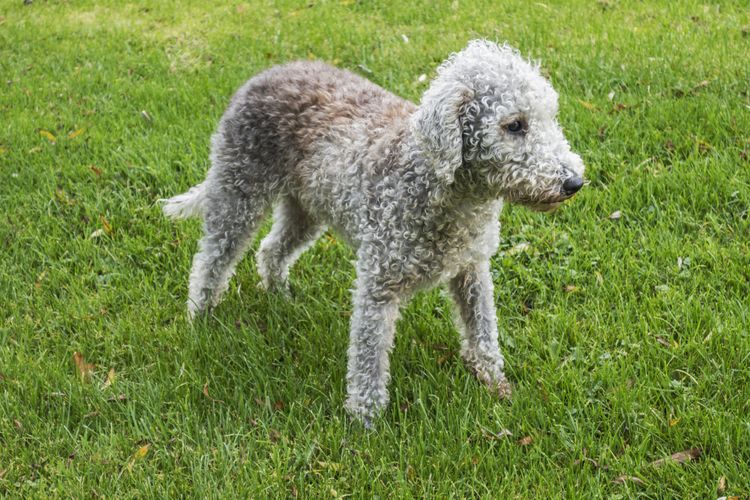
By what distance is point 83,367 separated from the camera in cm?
425

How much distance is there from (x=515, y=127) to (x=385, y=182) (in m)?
0.73

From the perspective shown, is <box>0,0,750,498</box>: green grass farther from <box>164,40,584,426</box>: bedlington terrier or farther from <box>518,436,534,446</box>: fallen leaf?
<box>164,40,584,426</box>: bedlington terrier

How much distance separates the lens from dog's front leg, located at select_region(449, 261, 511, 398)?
3.89 m

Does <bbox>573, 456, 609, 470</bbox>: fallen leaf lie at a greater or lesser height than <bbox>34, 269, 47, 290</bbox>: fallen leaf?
greater

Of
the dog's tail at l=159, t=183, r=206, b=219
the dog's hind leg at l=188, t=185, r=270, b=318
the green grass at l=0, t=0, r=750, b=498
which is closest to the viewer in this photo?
the green grass at l=0, t=0, r=750, b=498

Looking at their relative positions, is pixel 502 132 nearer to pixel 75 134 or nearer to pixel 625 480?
pixel 625 480

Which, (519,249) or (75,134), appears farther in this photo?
(75,134)

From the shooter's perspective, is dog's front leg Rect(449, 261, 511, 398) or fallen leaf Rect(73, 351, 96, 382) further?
fallen leaf Rect(73, 351, 96, 382)

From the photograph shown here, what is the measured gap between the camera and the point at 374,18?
8.51 metres

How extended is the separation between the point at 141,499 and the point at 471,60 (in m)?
2.48

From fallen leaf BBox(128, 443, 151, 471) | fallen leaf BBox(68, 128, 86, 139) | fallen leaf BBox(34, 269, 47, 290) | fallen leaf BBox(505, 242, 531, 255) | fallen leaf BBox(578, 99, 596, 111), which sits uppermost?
fallen leaf BBox(578, 99, 596, 111)

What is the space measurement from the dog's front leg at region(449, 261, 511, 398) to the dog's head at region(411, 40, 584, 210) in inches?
30.8

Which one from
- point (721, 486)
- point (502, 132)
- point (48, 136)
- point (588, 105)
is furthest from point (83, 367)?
point (588, 105)

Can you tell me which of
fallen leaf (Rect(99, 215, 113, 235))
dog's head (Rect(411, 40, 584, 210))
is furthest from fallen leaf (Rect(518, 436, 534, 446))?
fallen leaf (Rect(99, 215, 113, 235))
